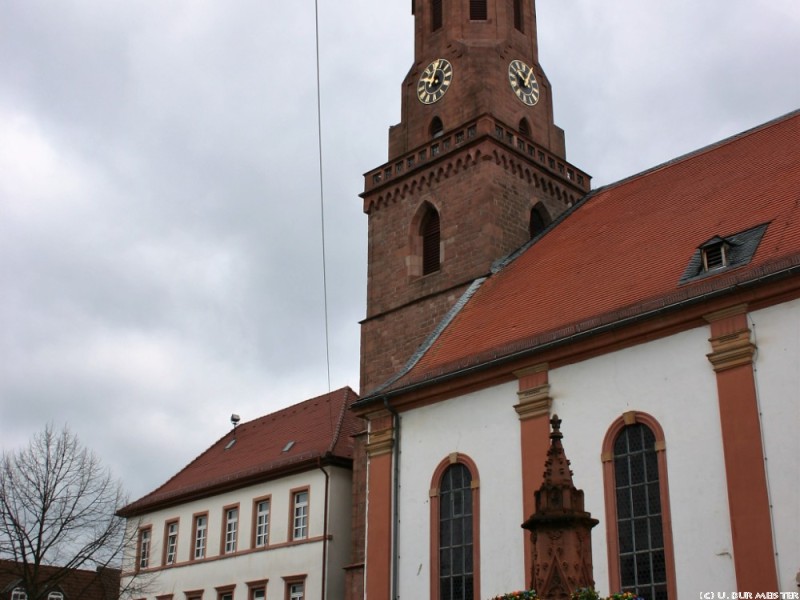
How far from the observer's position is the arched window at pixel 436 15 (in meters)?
29.8

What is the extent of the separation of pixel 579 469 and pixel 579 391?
1362 mm

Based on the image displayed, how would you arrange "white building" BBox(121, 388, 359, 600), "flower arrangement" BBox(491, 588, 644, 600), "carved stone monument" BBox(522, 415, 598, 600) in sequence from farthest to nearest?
"white building" BBox(121, 388, 359, 600), "carved stone monument" BBox(522, 415, 598, 600), "flower arrangement" BBox(491, 588, 644, 600)

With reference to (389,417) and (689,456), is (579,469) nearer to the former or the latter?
(689,456)

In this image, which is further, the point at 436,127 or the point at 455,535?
the point at 436,127

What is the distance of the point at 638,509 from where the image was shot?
53.1ft

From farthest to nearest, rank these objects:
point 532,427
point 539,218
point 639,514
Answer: point 539,218 → point 532,427 → point 639,514

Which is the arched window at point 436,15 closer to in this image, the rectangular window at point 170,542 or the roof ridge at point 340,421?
the roof ridge at point 340,421

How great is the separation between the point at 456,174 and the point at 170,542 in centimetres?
1567

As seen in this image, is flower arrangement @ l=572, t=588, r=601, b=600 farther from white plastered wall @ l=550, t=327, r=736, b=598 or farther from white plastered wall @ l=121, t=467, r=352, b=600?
white plastered wall @ l=121, t=467, r=352, b=600

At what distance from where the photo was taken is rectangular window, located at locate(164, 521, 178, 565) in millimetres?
32562

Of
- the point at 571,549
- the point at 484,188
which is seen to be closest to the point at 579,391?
the point at 571,549

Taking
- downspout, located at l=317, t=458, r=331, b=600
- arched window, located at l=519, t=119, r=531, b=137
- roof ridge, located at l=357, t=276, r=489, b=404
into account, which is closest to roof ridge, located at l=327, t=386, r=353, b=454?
downspout, located at l=317, t=458, r=331, b=600

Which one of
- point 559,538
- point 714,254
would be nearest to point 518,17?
point 714,254

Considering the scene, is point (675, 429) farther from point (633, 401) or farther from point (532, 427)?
point (532, 427)
